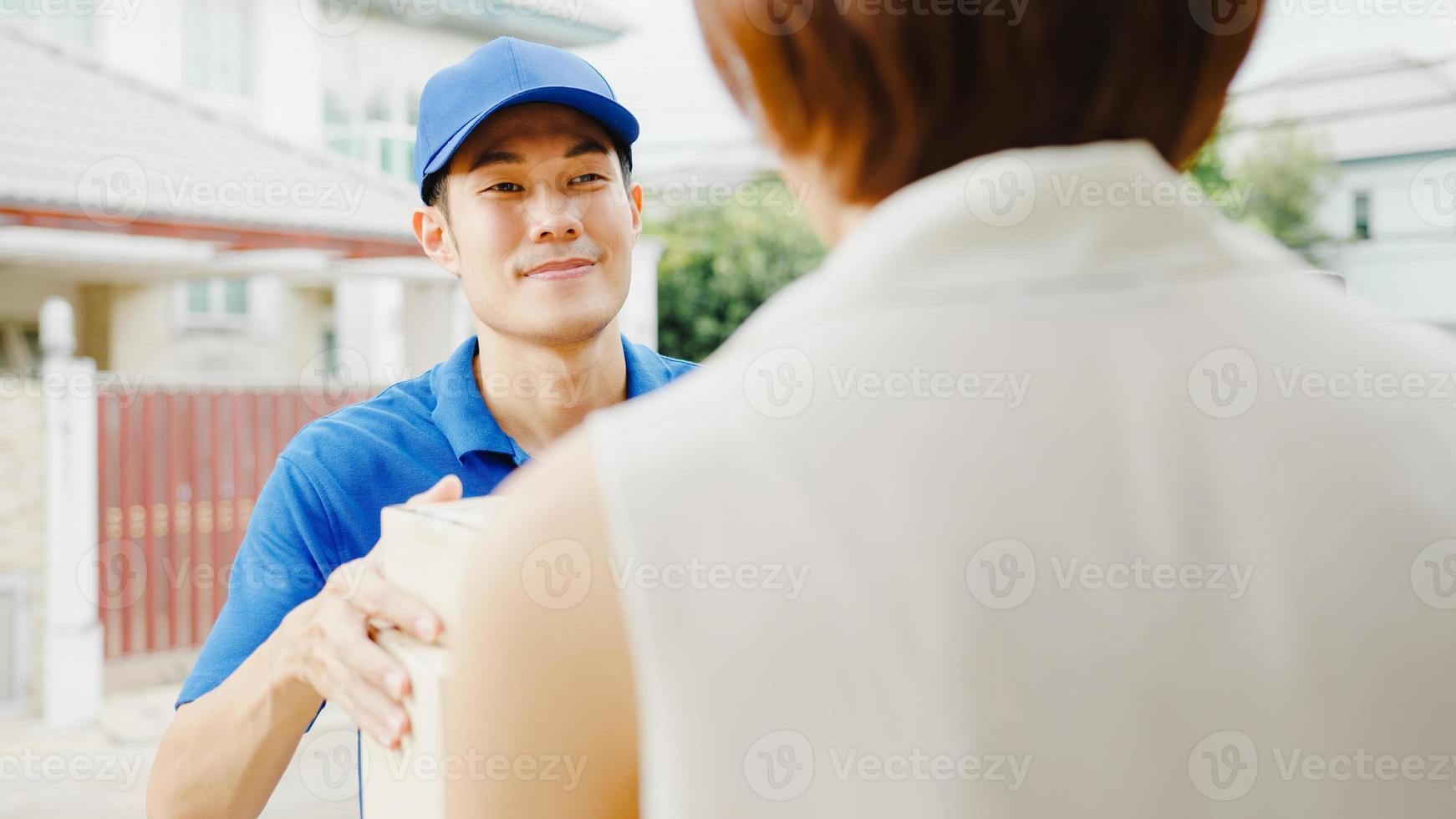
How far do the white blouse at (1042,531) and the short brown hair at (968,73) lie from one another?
0.10 feet

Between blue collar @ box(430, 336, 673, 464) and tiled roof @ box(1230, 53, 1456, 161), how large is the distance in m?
18.0

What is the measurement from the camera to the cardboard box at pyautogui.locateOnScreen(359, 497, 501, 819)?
0.71 meters

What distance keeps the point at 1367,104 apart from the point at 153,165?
19.4 m

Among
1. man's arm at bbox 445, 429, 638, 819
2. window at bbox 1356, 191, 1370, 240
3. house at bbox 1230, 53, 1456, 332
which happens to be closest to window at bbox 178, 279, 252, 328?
man's arm at bbox 445, 429, 638, 819

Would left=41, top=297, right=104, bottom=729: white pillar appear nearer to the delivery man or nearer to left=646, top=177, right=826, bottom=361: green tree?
the delivery man

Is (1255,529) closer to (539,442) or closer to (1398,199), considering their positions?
(539,442)

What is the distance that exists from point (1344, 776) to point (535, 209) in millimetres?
1508

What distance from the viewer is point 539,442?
1940mm

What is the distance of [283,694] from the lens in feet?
3.84

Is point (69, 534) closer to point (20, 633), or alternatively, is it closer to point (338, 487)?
point (20, 633)

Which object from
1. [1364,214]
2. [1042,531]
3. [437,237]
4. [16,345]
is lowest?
[1042,531]

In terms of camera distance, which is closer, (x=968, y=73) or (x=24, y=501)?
(x=968, y=73)

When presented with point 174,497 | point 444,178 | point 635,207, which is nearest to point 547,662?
point 444,178

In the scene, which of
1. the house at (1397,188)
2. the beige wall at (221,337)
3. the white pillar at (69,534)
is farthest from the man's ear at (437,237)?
the house at (1397,188)
